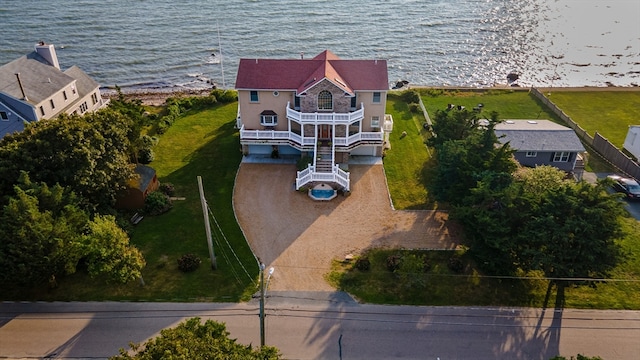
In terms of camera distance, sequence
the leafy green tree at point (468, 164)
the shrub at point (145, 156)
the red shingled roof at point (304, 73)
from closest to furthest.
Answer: the leafy green tree at point (468, 164)
the red shingled roof at point (304, 73)
the shrub at point (145, 156)

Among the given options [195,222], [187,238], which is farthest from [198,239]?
[195,222]

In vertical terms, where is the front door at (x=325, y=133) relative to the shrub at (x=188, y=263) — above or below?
above

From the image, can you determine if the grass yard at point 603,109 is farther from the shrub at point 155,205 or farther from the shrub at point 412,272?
the shrub at point 155,205

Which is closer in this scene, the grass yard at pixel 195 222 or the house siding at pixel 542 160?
the grass yard at pixel 195 222

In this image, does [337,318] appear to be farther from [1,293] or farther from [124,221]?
[1,293]

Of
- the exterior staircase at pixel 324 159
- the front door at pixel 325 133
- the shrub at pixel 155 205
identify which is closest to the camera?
the shrub at pixel 155 205

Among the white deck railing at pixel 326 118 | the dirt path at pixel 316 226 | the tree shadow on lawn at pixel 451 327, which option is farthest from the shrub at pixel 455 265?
the white deck railing at pixel 326 118

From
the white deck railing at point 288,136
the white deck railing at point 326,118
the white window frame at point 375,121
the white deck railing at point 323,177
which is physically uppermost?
the white deck railing at point 326,118
